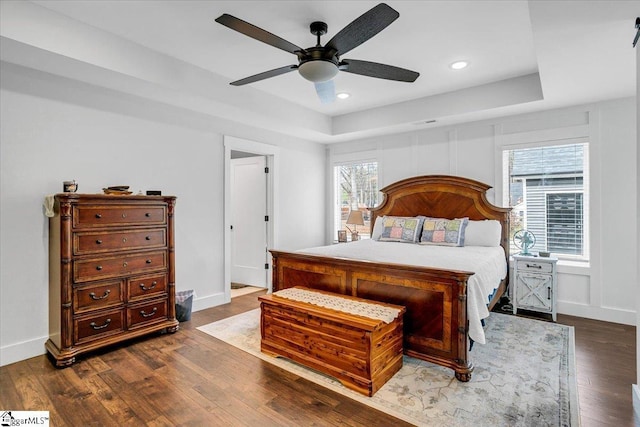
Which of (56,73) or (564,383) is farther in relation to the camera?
(56,73)

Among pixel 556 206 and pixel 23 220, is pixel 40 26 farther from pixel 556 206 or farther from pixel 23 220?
pixel 556 206

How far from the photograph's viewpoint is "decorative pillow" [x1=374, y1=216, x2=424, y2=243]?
445 centimetres

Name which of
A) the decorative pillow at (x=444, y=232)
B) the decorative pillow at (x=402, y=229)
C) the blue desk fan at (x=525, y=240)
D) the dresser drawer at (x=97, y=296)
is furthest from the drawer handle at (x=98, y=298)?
the blue desk fan at (x=525, y=240)

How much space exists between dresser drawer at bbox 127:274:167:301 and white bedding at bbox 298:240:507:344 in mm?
1577

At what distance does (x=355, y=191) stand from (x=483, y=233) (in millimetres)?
2430

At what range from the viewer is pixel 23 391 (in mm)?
2377

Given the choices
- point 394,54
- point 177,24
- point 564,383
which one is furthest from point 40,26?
point 564,383

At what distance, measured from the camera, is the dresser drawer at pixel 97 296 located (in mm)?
2846

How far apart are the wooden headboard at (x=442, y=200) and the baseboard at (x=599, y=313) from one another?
867 mm

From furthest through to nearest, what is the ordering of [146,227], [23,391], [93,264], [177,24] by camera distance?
[146,227], [93,264], [177,24], [23,391]

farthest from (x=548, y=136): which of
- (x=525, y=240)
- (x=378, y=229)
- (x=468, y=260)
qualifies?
(x=378, y=229)

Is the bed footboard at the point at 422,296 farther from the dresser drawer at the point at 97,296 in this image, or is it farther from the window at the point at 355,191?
the window at the point at 355,191

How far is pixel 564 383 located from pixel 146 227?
376 centimetres

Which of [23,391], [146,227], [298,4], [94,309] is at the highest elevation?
[298,4]
